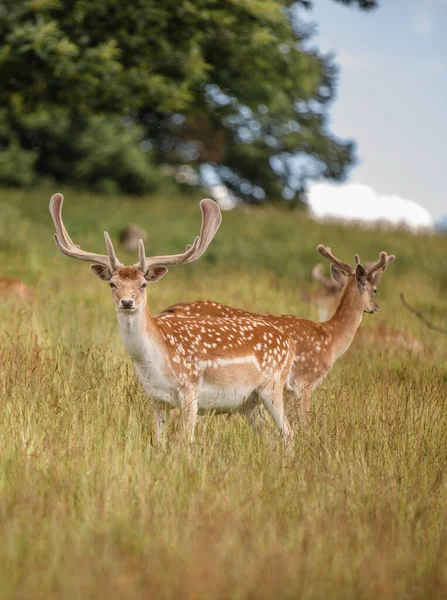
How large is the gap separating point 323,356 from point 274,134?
23.4 m

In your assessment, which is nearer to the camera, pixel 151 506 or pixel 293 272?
pixel 151 506

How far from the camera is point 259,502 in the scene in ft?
13.5

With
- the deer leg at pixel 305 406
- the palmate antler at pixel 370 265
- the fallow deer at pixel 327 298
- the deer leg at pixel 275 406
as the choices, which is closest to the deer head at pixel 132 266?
the deer leg at pixel 275 406

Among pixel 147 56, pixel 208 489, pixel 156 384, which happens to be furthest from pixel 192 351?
pixel 147 56

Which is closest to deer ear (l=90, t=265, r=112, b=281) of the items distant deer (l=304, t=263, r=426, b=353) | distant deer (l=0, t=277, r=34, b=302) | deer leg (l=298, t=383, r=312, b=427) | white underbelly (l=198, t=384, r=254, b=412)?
white underbelly (l=198, t=384, r=254, b=412)

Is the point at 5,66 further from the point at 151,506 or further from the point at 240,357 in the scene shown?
the point at 151,506

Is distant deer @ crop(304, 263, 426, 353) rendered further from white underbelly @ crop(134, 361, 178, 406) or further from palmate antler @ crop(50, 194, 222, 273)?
white underbelly @ crop(134, 361, 178, 406)

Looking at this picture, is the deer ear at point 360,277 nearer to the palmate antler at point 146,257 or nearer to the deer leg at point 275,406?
the palmate antler at point 146,257

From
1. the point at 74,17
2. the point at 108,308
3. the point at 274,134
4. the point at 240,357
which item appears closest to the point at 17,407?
the point at 240,357

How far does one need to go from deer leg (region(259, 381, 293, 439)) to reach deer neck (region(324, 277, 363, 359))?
1.27 m

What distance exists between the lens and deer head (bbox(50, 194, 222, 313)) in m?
5.14

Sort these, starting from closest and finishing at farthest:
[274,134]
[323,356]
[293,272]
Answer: [323,356] → [293,272] → [274,134]

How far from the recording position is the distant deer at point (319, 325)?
6.43 metres

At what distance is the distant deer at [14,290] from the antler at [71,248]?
11.2 ft
